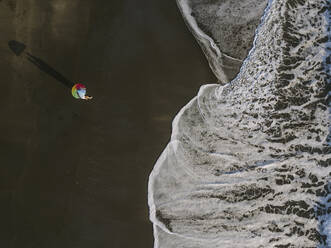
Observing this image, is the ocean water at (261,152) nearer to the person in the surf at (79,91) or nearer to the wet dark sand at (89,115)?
the wet dark sand at (89,115)

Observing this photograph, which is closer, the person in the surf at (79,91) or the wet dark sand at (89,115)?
the person in the surf at (79,91)

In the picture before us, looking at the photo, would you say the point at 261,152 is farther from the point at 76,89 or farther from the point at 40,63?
the point at 40,63

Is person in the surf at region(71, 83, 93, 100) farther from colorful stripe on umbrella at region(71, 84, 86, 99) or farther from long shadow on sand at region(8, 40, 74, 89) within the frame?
long shadow on sand at region(8, 40, 74, 89)

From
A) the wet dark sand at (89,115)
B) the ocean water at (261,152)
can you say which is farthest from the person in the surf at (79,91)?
the ocean water at (261,152)

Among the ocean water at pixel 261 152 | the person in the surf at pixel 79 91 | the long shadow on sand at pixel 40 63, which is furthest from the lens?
the long shadow on sand at pixel 40 63

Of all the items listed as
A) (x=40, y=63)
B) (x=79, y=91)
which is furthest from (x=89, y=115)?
(x=40, y=63)

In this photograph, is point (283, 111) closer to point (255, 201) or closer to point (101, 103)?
point (255, 201)

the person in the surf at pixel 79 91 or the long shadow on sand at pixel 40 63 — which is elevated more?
the long shadow on sand at pixel 40 63
